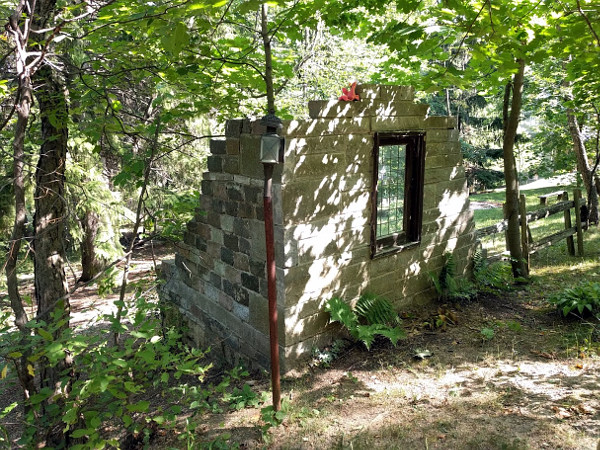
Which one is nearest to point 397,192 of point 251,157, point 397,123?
point 397,123

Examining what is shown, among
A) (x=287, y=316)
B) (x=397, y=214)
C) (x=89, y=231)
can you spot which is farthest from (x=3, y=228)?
(x=397, y=214)

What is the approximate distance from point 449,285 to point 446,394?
227cm

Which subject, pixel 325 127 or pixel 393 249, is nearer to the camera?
pixel 325 127

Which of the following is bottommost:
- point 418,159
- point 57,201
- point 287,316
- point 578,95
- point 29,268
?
point 29,268

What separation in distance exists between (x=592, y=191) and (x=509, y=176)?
6224 millimetres

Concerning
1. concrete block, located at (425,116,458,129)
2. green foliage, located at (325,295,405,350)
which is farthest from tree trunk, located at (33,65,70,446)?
concrete block, located at (425,116,458,129)

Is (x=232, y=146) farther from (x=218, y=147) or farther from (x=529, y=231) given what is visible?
(x=529, y=231)

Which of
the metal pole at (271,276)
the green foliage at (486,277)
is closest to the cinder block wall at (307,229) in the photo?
the metal pole at (271,276)

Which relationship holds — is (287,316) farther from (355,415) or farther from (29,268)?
(29,268)

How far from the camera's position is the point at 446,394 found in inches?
153

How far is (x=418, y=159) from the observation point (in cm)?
554

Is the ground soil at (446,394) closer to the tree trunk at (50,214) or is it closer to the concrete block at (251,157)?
the tree trunk at (50,214)

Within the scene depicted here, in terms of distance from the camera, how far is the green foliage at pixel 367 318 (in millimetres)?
4516

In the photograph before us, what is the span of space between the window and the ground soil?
1105 millimetres
